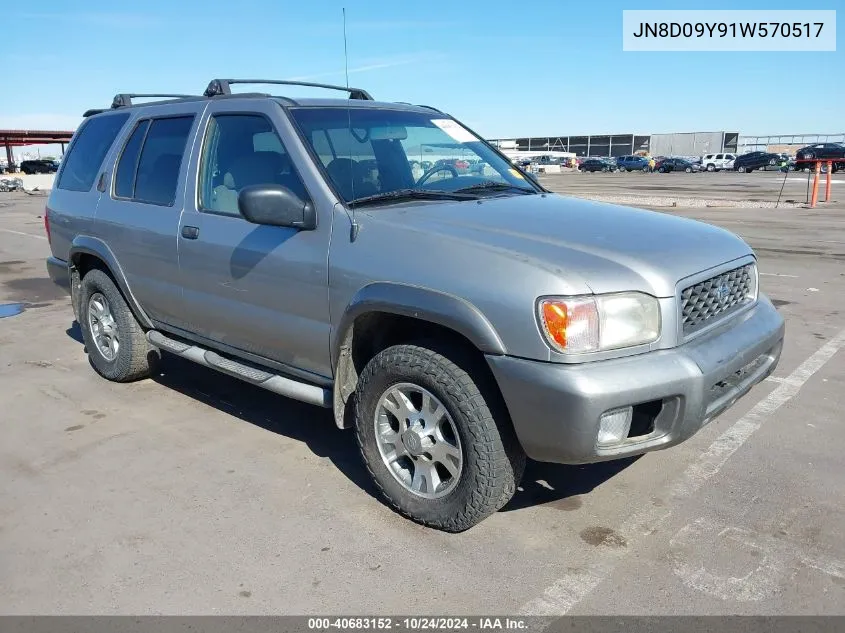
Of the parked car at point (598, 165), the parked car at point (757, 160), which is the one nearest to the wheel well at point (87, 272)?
the parked car at point (757, 160)

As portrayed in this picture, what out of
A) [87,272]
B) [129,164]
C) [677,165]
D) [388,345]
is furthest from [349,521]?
[677,165]

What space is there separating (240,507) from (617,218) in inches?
92.4

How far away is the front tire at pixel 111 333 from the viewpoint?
5.05 metres

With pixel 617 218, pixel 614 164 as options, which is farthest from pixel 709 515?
pixel 614 164

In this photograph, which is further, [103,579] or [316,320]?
[316,320]

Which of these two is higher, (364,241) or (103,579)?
(364,241)

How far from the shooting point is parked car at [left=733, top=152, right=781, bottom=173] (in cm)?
5509

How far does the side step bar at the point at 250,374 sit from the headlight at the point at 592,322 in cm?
137

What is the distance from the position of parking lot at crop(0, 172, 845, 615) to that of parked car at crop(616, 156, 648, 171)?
209 feet

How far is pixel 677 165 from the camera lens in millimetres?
60812

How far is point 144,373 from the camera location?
5.29 metres

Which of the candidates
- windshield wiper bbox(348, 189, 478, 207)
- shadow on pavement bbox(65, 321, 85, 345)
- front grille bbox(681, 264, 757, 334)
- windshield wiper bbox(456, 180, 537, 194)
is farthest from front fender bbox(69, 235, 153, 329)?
front grille bbox(681, 264, 757, 334)

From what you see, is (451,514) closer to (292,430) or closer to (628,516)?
(628,516)

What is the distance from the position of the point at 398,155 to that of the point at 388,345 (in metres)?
1.16
